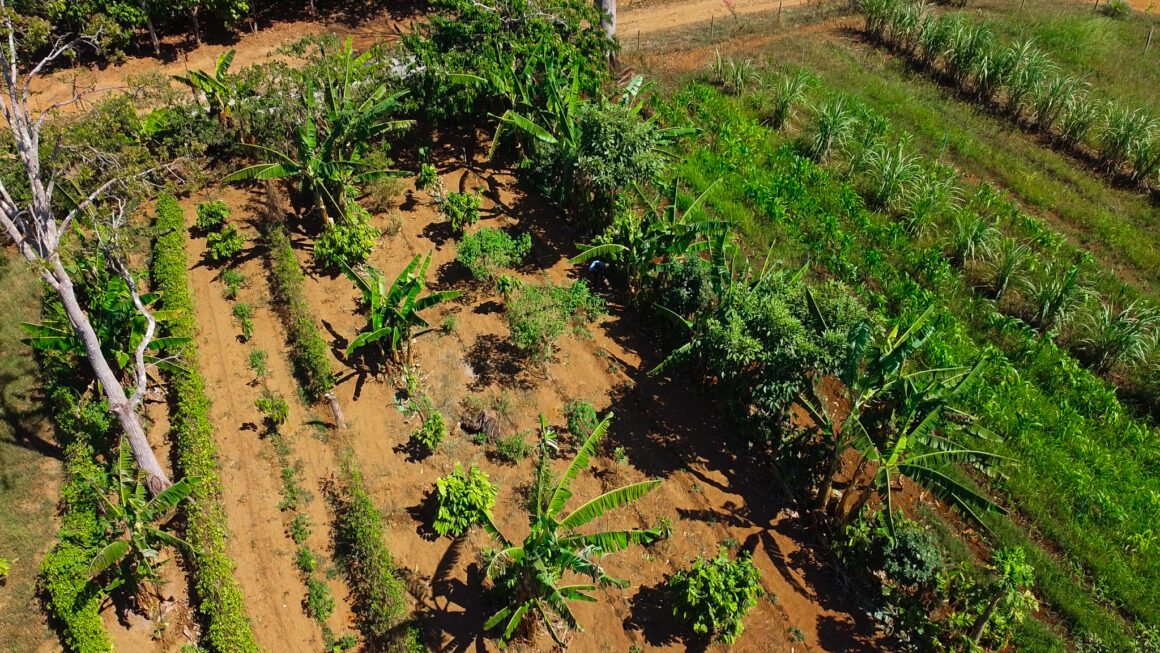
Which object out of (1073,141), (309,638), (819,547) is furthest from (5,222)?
(1073,141)

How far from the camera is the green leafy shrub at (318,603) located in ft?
34.4

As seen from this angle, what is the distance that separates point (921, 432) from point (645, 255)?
Result: 5641 mm

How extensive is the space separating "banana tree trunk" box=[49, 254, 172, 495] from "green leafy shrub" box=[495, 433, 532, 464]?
5.13 m

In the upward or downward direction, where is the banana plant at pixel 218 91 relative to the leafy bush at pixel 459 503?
upward

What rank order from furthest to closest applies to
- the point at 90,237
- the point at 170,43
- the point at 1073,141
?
the point at 170,43, the point at 1073,141, the point at 90,237

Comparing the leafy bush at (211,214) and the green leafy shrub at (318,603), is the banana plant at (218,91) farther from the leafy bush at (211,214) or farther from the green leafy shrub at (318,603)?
the green leafy shrub at (318,603)

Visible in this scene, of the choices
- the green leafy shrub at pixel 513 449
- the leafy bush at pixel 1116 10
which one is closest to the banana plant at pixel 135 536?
the green leafy shrub at pixel 513 449

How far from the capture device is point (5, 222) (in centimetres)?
1022

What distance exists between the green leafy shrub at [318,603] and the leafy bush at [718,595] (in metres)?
4.77

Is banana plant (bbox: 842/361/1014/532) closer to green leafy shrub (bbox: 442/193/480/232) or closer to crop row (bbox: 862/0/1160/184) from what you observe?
green leafy shrub (bbox: 442/193/480/232)

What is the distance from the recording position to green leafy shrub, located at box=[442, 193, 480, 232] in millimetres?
15602

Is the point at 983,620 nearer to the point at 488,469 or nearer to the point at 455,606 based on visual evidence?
the point at 455,606

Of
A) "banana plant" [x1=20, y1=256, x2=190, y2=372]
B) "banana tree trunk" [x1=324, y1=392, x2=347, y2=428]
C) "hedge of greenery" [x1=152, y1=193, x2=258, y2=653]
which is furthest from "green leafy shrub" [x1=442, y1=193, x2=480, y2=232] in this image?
"banana plant" [x1=20, y1=256, x2=190, y2=372]

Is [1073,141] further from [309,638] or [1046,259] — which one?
[309,638]
